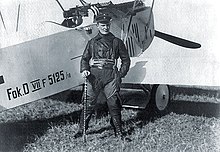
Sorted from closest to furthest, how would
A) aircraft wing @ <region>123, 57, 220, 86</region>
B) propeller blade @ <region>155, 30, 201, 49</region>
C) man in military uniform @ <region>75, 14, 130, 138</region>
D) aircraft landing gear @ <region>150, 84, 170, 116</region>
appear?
man in military uniform @ <region>75, 14, 130, 138</region> → aircraft wing @ <region>123, 57, 220, 86</region> → propeller blade @ <region>155, 30, 201, 49</region> → aircraft landing gear @ <region>150, 84, 170, 116</region>

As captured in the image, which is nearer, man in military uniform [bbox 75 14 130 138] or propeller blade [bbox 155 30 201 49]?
man in military uniform [bbox 75 14 130 138]

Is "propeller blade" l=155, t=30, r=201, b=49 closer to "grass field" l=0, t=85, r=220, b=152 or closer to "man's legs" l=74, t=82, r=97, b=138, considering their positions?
"grass field" l=0, t=85, r=220, b=152

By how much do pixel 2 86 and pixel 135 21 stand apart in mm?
1089

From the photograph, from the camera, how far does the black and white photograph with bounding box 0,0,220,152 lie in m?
2.49

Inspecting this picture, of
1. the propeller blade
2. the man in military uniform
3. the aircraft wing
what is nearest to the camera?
the man in military uniform

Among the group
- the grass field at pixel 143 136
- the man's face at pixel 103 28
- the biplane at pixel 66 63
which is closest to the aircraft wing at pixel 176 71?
the biplane at pixel 66 63

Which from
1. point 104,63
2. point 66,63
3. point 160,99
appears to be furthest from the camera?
point 160,99

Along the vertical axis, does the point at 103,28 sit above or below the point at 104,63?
above

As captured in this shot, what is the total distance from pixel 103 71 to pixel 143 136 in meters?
0.45

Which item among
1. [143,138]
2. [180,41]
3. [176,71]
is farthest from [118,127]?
[180,41]

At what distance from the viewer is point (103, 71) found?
2.46m

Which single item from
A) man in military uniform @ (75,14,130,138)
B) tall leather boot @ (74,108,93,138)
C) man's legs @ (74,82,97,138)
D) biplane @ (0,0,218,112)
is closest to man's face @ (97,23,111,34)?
man in military uniform @ (75,14,130,138)

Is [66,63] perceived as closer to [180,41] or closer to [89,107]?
[89,107]

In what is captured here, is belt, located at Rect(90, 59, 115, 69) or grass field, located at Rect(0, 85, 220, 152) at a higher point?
belt, located at Rect(90, 59, 115, 69)
